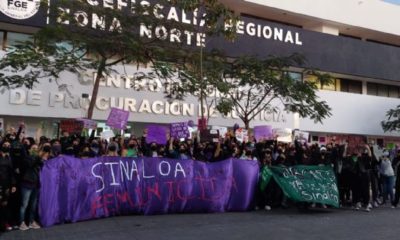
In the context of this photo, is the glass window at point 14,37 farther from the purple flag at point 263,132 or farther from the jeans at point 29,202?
the jeans at point 29,202

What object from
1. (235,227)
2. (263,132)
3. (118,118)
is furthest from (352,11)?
(235,227)

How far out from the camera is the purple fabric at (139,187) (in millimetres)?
10555

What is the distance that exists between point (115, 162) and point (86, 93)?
11212mm

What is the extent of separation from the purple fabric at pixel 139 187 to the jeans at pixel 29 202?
17 centimetres

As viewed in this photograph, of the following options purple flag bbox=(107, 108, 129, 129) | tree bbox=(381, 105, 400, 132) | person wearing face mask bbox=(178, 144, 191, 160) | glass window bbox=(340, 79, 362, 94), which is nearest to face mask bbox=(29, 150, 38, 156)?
person wearing face mask bbox=(178, 144, 191, 160)

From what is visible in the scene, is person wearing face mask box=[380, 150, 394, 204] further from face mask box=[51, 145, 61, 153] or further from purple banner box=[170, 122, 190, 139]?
face mask box=[51, 145, 61, 153]

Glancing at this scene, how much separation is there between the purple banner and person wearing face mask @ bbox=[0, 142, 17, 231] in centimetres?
625

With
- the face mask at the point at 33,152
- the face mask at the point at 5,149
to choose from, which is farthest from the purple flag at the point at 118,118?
the face mask at the point at 5,149

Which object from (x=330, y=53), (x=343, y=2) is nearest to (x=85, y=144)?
(x=330, y=53)

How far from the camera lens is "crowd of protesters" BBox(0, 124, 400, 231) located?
32.9ft

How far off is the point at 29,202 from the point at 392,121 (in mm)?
25937

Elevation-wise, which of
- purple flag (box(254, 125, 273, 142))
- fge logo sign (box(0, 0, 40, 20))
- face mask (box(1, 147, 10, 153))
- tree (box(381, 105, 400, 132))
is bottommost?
face mask (box(1, 147, 10, 153))

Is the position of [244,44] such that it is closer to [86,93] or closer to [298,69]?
[298,69]

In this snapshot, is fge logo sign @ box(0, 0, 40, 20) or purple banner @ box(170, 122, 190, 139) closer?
purple banner @ box(170, 122, 190, 139)
